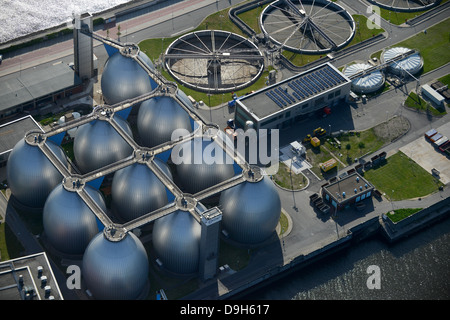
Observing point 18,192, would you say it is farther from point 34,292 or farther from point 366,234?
point 366,234

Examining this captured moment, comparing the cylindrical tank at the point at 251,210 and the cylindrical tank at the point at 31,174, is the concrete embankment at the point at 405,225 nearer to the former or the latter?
the cylindrical tank at the point at 251,210

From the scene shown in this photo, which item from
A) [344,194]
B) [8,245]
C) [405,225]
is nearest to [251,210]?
[344,194]

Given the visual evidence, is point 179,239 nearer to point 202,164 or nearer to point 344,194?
point 202,164

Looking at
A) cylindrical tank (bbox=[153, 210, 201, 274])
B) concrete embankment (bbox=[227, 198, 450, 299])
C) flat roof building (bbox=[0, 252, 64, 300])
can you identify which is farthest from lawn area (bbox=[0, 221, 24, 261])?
concrete embankment (bbox=[227, 198, 450, 299])

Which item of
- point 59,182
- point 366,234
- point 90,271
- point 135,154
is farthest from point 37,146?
point 366,234

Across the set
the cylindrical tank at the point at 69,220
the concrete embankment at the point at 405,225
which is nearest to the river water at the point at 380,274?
the concrete embankment at the point at 405,225
